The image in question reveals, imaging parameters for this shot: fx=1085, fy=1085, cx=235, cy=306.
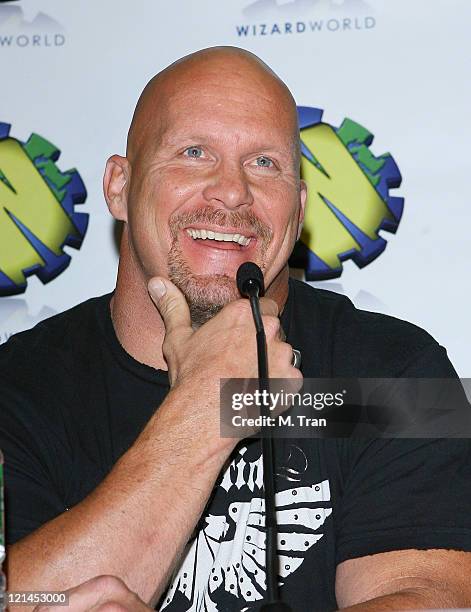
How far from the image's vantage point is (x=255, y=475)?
2002 millimetres

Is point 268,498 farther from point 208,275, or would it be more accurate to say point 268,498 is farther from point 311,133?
point 311,133

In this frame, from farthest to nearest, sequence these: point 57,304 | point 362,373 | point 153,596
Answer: point 57,304
point 362,373
point 153,596

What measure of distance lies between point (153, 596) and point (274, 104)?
101 centimetres

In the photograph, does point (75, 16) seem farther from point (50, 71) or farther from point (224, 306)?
point (224, 306)

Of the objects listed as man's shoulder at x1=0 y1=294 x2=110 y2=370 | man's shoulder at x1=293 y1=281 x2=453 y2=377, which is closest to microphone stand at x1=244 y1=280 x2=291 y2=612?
man's shoulder at x1=293 y1=281 x2=453 y2=377

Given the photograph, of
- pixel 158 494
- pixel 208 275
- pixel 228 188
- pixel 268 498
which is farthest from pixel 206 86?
pixel 268 498

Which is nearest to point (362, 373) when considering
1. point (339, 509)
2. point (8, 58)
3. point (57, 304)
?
point (339, 509)

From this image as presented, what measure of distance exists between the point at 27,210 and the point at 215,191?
84 centimetres

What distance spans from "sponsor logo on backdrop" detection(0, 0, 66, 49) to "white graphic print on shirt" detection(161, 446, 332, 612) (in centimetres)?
130

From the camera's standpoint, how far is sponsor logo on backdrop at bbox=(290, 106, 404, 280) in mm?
2592

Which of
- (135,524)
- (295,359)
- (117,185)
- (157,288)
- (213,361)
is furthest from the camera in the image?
(117,185)

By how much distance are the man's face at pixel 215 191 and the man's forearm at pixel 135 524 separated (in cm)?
40

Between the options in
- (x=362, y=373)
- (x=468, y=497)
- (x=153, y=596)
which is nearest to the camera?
(x=153, y=596)

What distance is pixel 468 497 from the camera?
1.91 meters
